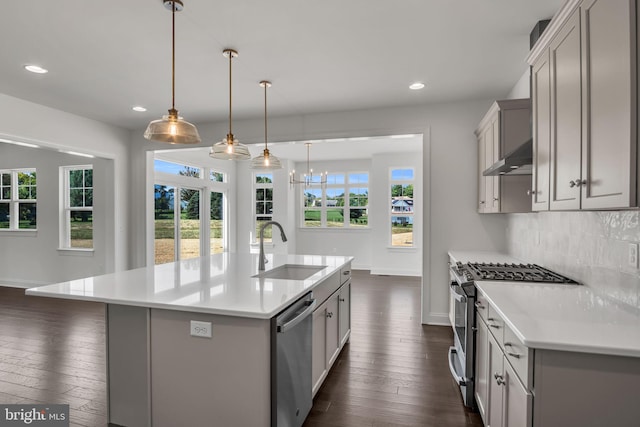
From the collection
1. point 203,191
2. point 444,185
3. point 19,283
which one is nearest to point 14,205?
point 19,283

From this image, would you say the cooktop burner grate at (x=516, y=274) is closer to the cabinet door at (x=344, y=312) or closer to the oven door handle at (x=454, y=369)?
the oven door handle at (x=454, y=369)

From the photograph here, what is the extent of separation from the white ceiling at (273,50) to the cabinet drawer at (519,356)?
83.1 inches

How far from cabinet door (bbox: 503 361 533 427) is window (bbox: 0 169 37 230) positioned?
26.4 ft

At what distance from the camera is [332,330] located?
2.87 meters

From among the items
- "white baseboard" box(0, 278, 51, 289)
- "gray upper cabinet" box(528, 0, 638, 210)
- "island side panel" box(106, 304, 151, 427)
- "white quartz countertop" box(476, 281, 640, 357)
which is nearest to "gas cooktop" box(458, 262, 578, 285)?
"white quartz countertop" box(476, 281, 640, 357)

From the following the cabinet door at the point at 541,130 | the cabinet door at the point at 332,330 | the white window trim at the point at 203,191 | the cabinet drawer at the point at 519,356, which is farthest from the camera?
the white window trim at the point at 203,191

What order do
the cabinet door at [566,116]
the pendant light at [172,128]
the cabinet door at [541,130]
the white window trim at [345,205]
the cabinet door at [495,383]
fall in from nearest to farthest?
the cabinet door at [566,116] → the cabinet door at [495,383] → the cabinet door at [541,130] → the pendant light at [172,128] → the white window trim at [345,205]

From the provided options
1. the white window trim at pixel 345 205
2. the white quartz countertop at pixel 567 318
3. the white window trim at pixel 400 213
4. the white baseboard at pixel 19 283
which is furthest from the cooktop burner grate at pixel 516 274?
the white baseboard at pixel 19 283

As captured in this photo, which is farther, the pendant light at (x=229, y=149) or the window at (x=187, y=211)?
the window at (x=187, y=211)

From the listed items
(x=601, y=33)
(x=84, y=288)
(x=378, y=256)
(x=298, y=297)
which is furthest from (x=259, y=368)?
(x=378, y=256)

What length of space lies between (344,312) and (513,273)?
1.57 meters

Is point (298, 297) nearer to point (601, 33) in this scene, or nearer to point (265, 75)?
point (601, 33)

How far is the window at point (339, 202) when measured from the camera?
849 centimetres

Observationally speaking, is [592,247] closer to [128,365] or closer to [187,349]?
[187,349]
